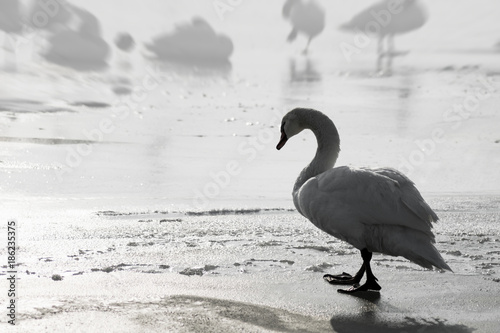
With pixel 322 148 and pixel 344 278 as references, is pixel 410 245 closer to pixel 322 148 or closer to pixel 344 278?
pixel 344 278

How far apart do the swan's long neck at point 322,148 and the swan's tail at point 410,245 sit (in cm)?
114

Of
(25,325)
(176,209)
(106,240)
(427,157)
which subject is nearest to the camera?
(25,325)

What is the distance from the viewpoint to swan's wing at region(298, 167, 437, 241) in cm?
462

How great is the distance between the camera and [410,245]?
463 cm

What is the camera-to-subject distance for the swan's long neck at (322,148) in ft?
19.2

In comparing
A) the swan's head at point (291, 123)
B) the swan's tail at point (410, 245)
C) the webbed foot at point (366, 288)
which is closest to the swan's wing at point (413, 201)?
the swan's tail at point (410, 245)

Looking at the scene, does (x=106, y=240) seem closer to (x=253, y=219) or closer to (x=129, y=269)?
(x=129, y=269)

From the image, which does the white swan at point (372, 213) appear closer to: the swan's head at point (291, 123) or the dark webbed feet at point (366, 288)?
the dark webbed feet at point (366, 288)

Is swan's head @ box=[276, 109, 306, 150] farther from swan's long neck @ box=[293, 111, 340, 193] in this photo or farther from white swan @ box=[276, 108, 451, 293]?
white swan @ box=[276, 108, 451, 293]

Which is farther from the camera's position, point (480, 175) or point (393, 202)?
point (480, 175)

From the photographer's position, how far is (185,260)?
5.55m

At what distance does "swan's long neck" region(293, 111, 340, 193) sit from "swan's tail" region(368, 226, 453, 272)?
3.75ft

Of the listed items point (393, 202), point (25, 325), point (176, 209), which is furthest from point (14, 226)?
point (393, 202)

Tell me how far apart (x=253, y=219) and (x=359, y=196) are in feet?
11.5
